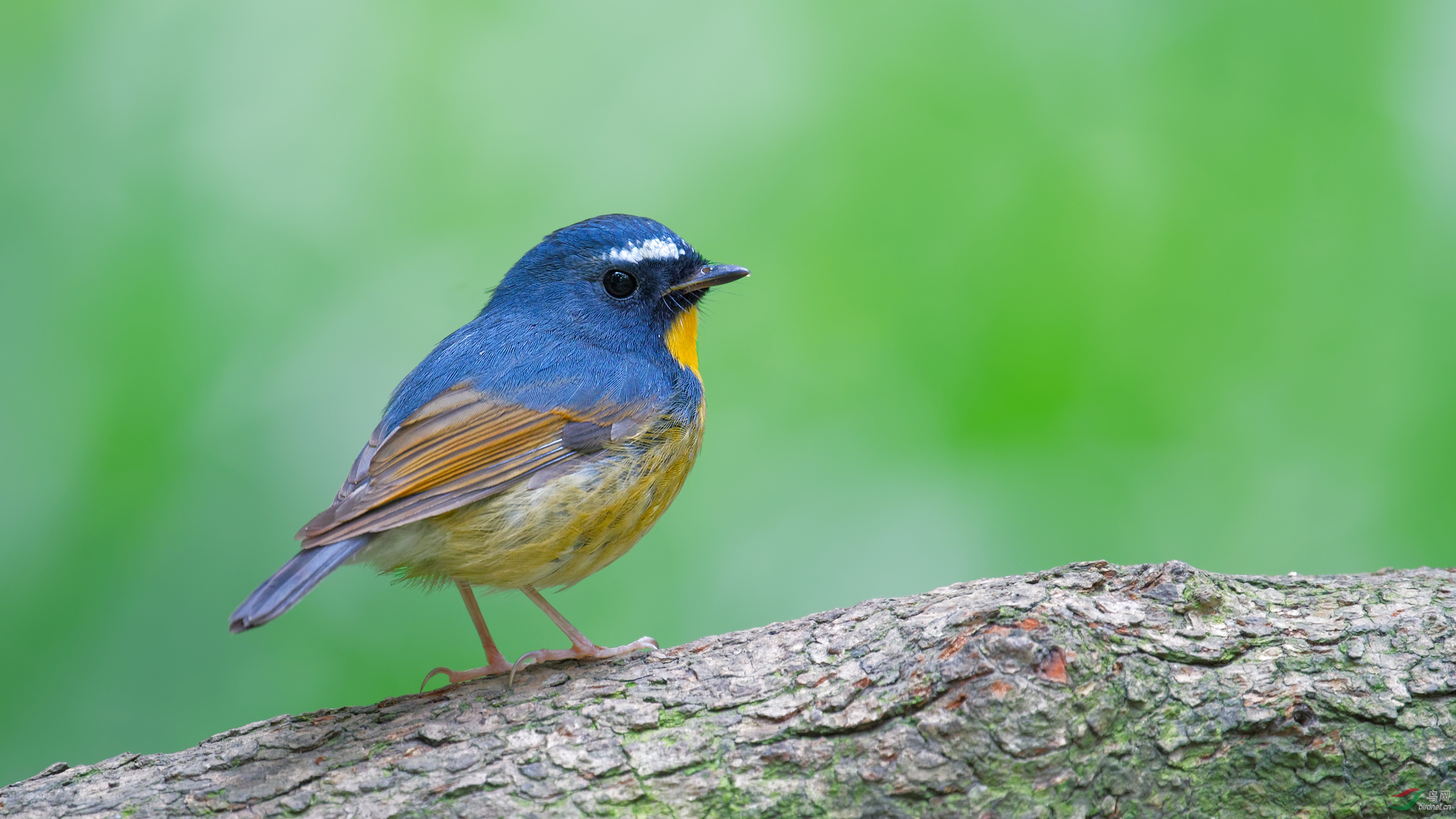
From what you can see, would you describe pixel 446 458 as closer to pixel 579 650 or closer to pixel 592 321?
pixel 579 650

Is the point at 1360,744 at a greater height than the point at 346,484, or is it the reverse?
the point at 346,484

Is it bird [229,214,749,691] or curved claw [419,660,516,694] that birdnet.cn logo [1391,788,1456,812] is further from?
curved claw [419,660,516,694]

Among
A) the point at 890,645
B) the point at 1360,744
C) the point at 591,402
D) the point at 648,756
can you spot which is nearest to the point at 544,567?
the point at 591,402

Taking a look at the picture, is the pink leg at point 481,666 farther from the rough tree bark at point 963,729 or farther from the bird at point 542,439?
the rough tree bark at point 963,729

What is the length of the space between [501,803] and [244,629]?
2.40 ft

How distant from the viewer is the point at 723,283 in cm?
394

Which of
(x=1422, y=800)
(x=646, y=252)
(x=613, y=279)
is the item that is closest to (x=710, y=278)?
(x=646, y=252)

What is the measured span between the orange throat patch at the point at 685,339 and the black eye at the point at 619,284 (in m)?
0.21

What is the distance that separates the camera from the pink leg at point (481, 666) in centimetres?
344

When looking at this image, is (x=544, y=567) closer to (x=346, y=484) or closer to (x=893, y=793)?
(x=346, y=484)

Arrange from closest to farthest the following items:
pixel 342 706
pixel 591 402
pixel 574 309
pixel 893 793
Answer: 1. pixel 893 793
2. pixel 342 706
3. pixel 591 402
4. pixel 574 309

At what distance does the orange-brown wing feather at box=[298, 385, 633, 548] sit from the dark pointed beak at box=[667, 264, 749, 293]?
597 millimetres

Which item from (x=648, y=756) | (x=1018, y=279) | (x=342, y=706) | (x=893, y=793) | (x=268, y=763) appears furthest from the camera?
(x=1018, y=279)

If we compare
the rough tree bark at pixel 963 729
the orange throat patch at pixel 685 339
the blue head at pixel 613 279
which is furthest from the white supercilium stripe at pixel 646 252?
the rough tree bark at pixel 963 729
